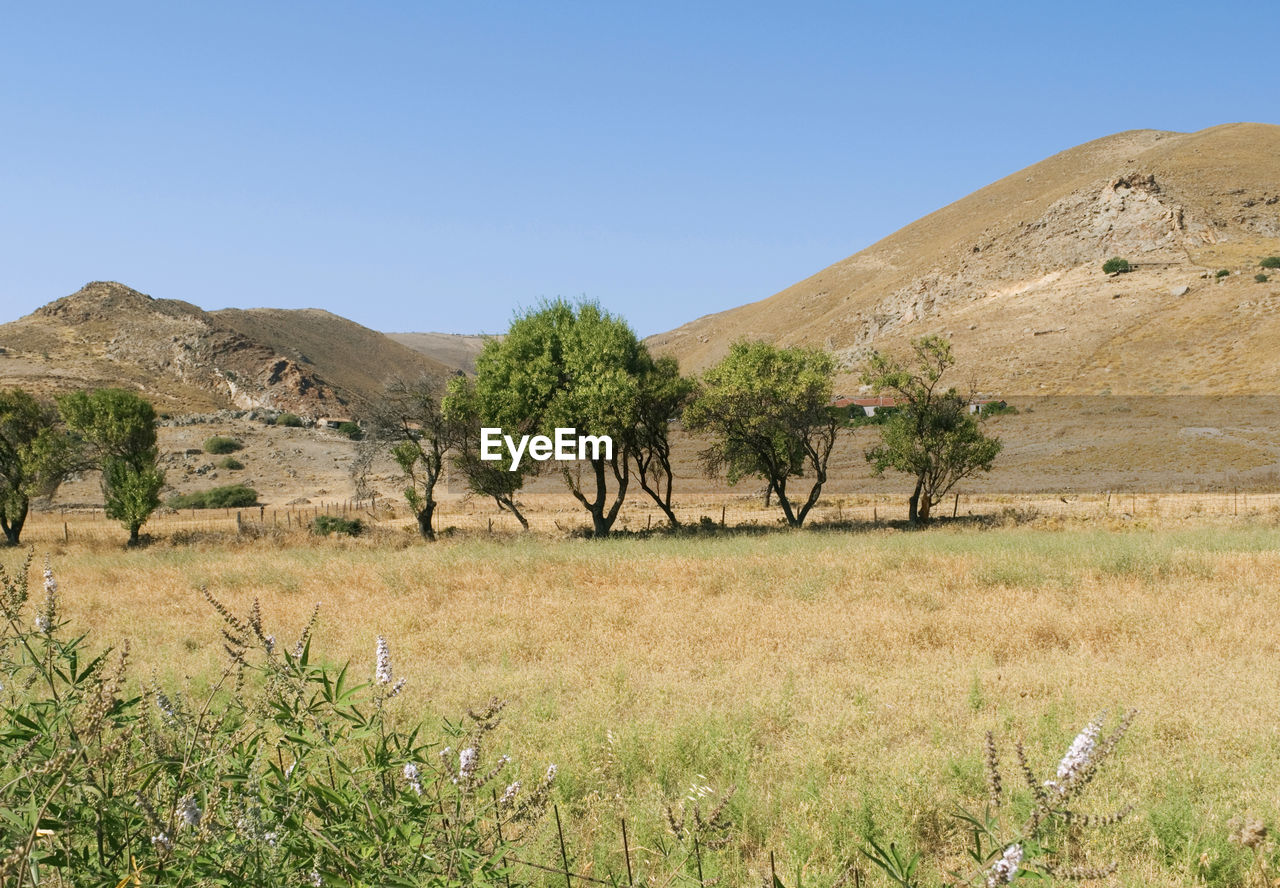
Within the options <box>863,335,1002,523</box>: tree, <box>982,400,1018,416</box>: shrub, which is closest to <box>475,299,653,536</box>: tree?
<box>863,335,1002,523</box>: tree

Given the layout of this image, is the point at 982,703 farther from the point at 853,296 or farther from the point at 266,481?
the point at 853,296

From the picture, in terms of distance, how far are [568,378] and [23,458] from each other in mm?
21369

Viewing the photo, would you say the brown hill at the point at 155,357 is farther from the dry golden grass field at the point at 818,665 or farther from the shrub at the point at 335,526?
the dry golden grass field at the point at 818,665

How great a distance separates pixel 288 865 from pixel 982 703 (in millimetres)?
7520

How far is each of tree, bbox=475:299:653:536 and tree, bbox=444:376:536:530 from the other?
1.10 meters

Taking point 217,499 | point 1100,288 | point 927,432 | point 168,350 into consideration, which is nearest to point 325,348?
point 168,350

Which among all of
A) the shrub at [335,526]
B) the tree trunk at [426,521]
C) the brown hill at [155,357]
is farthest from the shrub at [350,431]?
the tree trunk at [426,521]

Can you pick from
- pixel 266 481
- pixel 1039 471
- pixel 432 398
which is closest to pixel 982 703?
pixel 432 398

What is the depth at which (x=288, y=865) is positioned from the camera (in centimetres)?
267

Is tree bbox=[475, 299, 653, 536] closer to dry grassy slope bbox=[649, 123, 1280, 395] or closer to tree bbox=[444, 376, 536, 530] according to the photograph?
tree bbox=[444, 376, 536, 530]

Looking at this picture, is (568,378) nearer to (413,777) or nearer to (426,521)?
(426,521)

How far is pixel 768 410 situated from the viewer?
32719 millimetres

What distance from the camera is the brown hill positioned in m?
94.8

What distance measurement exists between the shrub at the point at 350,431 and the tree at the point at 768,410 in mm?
56407
